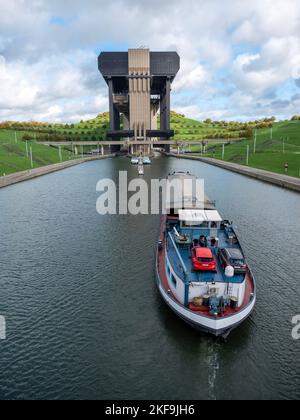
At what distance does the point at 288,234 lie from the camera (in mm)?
39719

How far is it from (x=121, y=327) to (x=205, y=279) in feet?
22.5

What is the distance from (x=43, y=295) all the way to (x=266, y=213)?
37.7 metres

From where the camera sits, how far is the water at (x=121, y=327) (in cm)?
1673

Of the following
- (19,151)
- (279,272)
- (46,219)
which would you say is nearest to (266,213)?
(279,272)

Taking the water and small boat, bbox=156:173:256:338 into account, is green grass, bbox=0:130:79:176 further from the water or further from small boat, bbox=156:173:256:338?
small boat, bbox=156:173:256:338

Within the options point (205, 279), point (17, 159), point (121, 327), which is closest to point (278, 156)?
point (17, 159)

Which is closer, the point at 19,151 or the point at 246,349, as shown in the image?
the point at 246,349

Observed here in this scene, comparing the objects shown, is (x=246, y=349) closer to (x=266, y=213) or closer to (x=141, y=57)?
(x=266, y=213)

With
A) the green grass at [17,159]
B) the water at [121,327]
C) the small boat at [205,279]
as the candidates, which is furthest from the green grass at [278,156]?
Answer: the green grass at [17,159]

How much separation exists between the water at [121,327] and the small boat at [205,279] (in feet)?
4.88

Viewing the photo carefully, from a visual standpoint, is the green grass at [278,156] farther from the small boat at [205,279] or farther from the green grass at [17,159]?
the green grass at [17,159]

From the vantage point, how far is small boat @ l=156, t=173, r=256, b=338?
19.9m

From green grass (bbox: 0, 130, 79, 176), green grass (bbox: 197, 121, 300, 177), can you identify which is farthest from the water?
green grass (bbox: 0, 130, 79, 176)

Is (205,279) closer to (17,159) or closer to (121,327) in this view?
(121,327)
